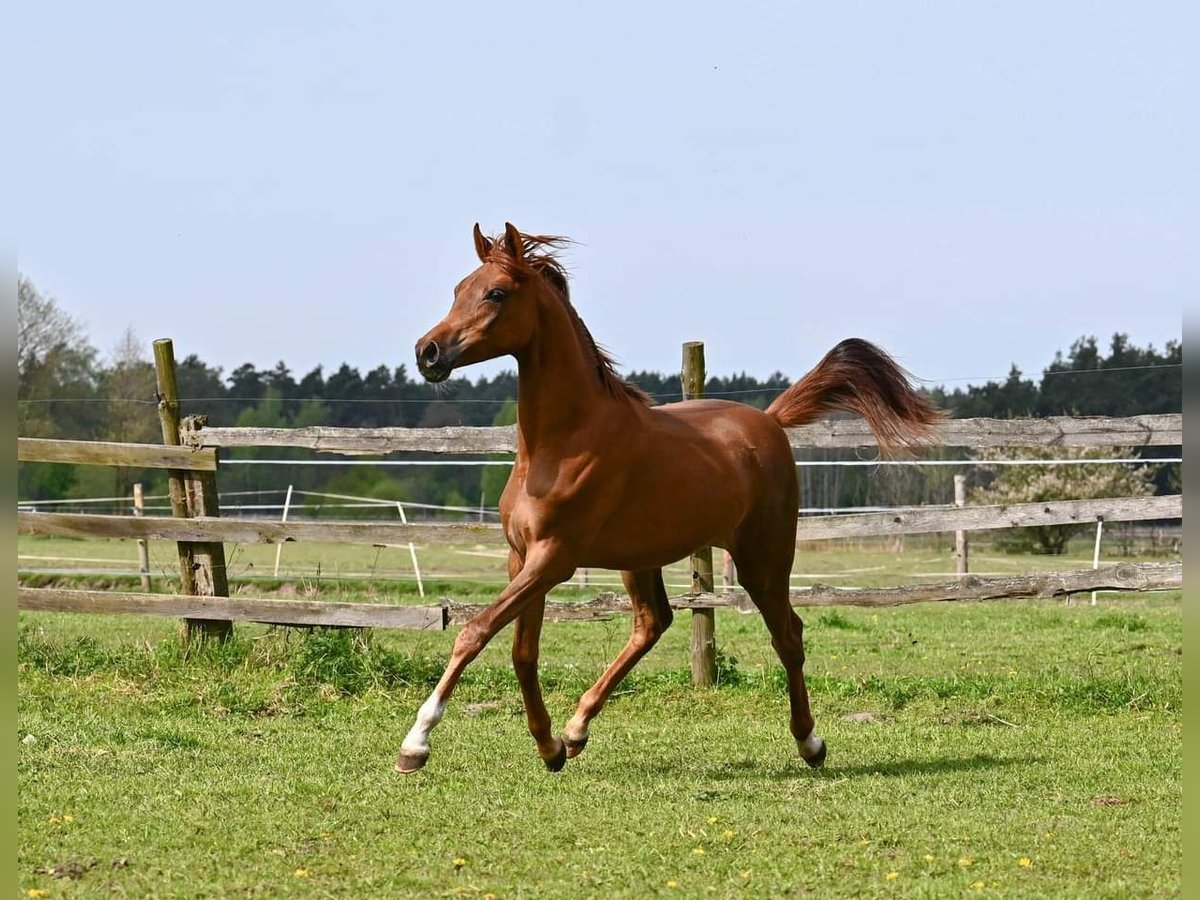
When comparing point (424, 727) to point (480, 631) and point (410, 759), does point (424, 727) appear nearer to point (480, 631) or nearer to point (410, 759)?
point (410, 759)

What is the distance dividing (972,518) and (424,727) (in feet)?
15.8

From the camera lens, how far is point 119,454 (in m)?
9.54

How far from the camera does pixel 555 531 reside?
614 cm

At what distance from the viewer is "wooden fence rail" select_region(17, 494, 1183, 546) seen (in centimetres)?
916

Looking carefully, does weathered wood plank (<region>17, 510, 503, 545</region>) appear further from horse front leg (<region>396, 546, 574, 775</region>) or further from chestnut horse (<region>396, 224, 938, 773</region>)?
horse front leg (<region>396, 546, 574, 775</region>)

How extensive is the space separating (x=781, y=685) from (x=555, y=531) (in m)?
3.42

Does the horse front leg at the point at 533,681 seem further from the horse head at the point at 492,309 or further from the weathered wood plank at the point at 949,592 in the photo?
the weathered wood plank at the point at 949,592

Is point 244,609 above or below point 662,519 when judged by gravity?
below

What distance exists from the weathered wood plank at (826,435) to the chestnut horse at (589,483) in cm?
209

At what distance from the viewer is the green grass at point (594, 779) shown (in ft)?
15.4

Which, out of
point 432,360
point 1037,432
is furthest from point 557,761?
point 1037,432

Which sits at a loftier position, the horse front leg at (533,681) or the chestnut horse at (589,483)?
the chestnut horse at (589,483)

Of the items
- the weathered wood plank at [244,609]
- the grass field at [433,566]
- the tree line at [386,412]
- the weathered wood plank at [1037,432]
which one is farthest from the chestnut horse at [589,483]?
the tree line at [386,412]

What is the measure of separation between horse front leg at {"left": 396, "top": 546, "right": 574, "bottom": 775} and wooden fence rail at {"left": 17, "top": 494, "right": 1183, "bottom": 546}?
296 cm
